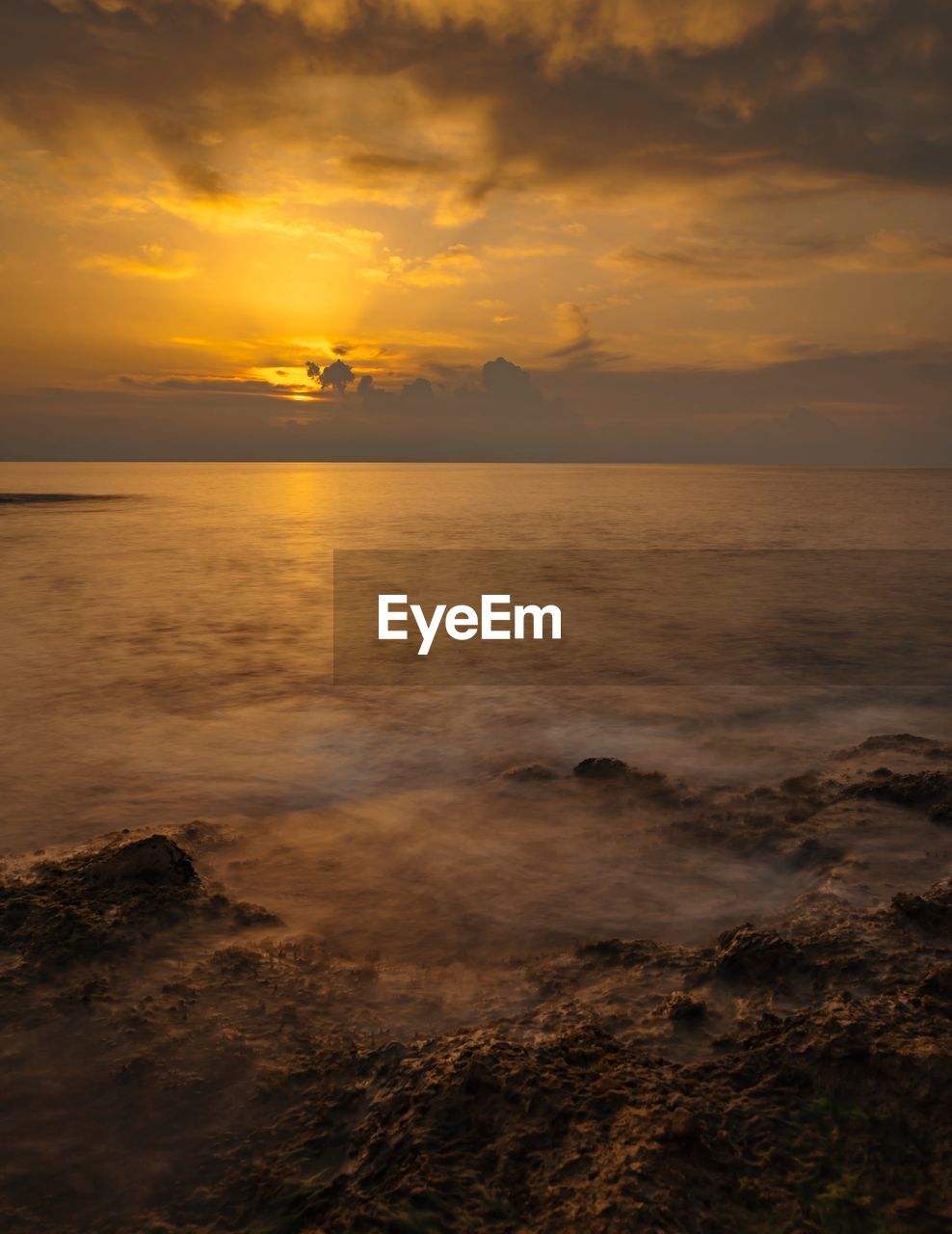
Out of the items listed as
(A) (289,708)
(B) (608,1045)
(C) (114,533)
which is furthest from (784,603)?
(C) (114,533)

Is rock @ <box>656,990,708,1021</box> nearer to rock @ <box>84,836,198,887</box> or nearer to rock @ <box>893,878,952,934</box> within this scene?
rock @ <box>893,878,952,934</box>

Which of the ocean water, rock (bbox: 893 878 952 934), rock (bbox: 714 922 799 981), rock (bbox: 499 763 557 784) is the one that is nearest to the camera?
rock (bbox: 714 922 799 981)

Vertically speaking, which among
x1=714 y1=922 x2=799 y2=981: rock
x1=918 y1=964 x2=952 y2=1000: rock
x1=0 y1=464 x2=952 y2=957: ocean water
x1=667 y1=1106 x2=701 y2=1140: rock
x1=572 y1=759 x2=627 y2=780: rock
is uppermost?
x1=918 y1=964 x2=952 y2=1000: rock

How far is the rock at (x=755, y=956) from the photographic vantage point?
139 inches

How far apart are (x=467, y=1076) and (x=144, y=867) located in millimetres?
2379

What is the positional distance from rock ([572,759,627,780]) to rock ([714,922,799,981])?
106 inches

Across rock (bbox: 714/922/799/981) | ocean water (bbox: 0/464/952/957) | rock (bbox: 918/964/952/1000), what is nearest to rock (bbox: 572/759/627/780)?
ocean water (bbox: 0/464/952/957)

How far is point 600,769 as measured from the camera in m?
6.48

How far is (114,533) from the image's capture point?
107 ft

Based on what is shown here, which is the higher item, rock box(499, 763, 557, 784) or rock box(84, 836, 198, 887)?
rock box(84, 836, 198, 887)

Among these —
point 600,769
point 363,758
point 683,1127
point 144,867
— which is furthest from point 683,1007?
→ point 363,758

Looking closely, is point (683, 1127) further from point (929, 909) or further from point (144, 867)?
point (144, 867)

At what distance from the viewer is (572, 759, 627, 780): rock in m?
6.41

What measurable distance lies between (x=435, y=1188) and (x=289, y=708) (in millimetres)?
6863
